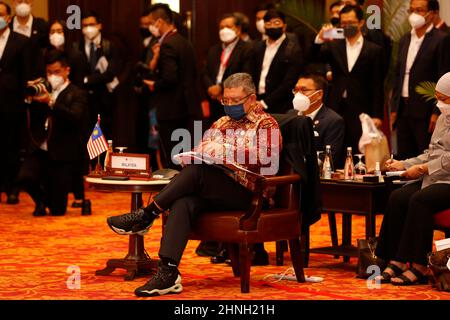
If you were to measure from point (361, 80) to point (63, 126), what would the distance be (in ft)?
8.90

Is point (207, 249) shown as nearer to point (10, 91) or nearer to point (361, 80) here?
point (361, 80)

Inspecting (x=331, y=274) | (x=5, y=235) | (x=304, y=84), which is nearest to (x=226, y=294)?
(x=331, y=274)

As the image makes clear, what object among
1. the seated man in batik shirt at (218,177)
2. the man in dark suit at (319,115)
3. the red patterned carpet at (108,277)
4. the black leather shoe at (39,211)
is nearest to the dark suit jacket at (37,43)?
the black leather shoe at (39,211)

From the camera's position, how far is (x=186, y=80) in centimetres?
1076

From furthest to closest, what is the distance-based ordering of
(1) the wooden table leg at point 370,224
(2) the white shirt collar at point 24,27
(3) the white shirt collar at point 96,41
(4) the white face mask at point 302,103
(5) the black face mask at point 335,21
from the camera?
(3) the white shirt collar at point 96,41 < (2) the white shirt collar at point 24,27 < (5) the black face mask at point 335,21 < (4) the white face mask at point 302,103 < (1) the wooden table leg at point 370,224

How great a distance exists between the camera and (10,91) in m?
10.8

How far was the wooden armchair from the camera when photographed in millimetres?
6055

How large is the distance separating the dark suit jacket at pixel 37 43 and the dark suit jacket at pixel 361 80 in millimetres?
3173

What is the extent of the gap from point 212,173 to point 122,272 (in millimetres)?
1053

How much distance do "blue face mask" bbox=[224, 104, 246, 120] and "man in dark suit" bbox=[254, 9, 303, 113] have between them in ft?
10.7

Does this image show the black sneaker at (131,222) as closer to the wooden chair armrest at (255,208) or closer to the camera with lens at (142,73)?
the wooden chair armrest at (255,208)

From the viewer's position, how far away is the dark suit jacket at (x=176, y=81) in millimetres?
10516

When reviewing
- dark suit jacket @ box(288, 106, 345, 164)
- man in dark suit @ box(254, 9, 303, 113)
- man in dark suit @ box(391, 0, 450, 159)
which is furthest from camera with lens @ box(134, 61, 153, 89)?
dark suit jacket @ box(288, 106, 345, 164)
